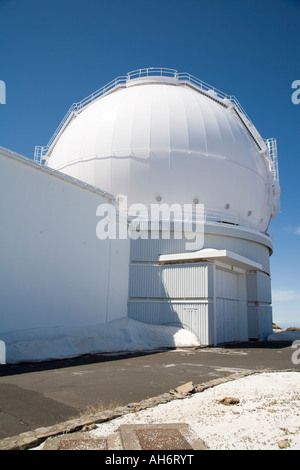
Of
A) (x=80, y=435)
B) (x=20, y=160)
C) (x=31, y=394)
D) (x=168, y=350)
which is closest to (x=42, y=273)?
(x=20, y=160)

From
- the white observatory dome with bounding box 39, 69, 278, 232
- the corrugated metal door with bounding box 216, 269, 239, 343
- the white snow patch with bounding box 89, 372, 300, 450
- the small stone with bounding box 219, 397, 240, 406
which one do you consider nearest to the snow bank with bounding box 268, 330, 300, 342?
the corrugated metal door with bounding box 216, 269, 239, 343

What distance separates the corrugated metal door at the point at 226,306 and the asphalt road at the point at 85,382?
242 inches

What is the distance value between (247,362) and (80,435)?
791 centimetres

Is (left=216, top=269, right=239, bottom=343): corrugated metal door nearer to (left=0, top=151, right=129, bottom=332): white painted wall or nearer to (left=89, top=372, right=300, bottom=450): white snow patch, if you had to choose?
(left=0, top=151, right=129, bottom=332): white painted wall

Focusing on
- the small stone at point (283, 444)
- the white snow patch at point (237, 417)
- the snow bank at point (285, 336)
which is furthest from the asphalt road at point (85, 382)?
the snow bank at point (285, 336)

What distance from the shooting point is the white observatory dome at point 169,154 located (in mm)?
19203

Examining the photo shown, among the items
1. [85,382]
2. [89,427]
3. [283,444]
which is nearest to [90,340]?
[85,382]

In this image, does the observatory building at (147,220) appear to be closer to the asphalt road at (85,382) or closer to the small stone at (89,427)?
the asphalt road at (85,382)

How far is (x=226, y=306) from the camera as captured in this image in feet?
60.0

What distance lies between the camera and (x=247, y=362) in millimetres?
10594

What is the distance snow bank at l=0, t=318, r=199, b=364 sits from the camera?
11.1 meters
